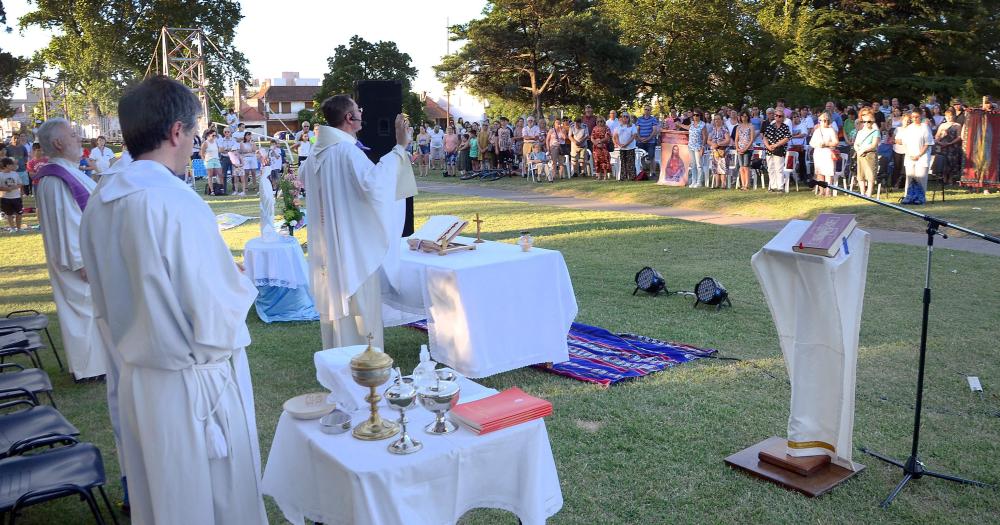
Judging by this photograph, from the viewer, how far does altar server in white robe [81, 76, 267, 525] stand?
254 centimetres

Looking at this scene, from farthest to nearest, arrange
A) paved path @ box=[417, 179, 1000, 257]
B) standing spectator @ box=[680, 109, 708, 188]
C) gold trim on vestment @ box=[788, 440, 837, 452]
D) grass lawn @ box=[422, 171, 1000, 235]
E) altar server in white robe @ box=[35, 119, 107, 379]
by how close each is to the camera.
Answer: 1. standing spectator @ box=[680, 109, 708, 188]
2. grass lawn @ box=[422, 171, 1000, 235]
3. paved path @ box=[417, 179, 1000, 257]
4. altar server in white robe @ box=[35, 119, 107, 379]
5. gold trim on vestment @ box=[788, 440, 837, 452]

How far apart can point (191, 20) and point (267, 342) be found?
48595mm

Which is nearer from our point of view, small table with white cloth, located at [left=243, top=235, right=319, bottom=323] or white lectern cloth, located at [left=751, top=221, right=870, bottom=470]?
white lectern cloth, located at [left=751, top=221, right=870, bottom=470]

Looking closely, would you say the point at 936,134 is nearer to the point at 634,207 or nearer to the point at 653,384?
the point at 634,207

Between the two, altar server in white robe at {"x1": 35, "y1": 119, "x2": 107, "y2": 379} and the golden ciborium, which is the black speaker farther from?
the golden ciborium

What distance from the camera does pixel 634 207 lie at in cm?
1828

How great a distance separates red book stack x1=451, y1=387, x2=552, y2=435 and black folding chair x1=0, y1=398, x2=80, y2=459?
224 cm

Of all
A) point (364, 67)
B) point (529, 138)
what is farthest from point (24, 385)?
point (364, 67)

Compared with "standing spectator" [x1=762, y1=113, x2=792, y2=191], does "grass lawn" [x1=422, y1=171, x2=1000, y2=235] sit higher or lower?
lower

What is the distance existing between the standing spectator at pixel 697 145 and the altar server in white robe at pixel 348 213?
586 inches

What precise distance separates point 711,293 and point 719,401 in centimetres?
272

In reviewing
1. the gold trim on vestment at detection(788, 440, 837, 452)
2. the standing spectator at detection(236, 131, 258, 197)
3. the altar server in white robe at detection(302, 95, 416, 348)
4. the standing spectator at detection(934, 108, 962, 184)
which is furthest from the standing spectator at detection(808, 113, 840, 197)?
the standing spectator at detection(236, 131, 258, 197)

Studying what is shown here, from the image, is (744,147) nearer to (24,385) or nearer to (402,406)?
(24,385)

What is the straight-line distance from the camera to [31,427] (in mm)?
4160
